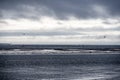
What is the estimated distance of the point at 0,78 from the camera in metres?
43.6

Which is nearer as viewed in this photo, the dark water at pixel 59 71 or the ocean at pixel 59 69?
the dark water at pixel 59 71

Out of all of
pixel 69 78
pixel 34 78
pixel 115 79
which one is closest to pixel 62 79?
pixel 69 78

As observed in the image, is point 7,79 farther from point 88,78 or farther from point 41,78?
point 88,78

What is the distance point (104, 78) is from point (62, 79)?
584cm

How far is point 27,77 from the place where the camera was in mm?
44125

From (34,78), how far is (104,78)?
969cm

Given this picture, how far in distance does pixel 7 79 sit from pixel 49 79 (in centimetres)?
598

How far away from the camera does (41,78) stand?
141ft

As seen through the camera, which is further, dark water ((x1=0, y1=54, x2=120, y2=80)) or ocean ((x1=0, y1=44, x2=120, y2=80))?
ocean ((x1=0, y1=44, x2=120, y2=80))

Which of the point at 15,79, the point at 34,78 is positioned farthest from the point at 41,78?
the point at 15,79

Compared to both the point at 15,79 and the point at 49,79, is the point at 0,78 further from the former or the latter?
the point at 49,79

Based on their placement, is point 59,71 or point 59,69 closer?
point 59,71

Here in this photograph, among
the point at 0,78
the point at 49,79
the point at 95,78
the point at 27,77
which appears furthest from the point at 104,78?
the point at 0,78

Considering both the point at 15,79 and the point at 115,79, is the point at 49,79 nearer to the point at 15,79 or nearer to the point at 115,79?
the point at 15,79
